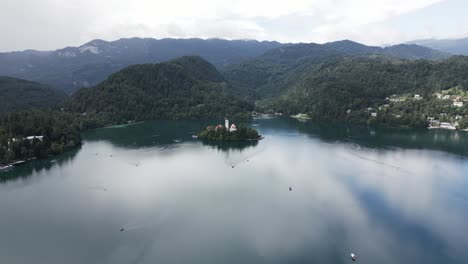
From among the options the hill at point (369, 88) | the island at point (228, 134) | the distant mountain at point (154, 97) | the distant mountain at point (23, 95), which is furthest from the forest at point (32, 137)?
the hill at point (369, 88)

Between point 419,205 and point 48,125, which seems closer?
point 419,205

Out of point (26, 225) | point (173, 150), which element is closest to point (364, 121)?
point (173, 150)

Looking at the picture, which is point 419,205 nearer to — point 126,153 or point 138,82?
point 126,153

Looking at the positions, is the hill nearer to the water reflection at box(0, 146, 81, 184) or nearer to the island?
the island

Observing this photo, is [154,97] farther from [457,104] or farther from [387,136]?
[457,104]

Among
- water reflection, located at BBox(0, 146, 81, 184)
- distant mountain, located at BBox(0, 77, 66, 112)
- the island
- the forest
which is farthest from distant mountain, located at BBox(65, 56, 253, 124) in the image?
water reflection, located at BBox(0, 146, 81, 184)

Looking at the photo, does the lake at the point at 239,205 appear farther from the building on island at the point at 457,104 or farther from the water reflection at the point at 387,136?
the building on island at the point at 457,104
